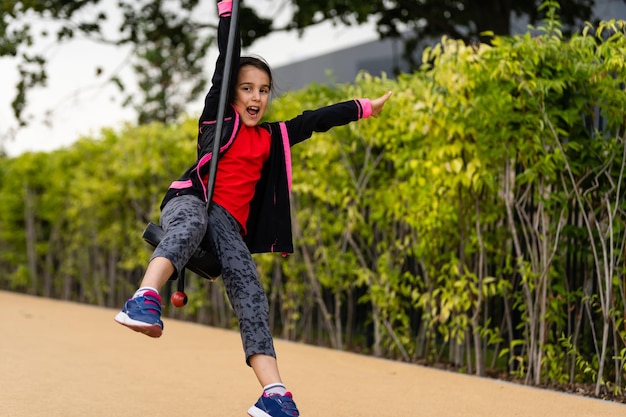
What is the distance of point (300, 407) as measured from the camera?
4.98 metres

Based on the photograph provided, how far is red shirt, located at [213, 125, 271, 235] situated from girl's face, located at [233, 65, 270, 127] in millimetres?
54

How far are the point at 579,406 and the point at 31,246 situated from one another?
11.3m

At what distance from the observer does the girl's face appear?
3.84 metres

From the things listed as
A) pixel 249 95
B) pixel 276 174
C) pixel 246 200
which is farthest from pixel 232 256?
pixel 249 95

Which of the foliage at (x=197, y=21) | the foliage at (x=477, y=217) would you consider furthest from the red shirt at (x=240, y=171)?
the foliage at (x=197, y=21)

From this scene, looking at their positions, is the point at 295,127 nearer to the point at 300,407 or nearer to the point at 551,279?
the point at 300,407

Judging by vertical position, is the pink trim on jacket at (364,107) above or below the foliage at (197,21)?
below

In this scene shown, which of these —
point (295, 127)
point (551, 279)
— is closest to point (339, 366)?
point (551, 279)

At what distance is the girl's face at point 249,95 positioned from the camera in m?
3.84

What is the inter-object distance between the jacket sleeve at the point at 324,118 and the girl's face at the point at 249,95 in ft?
0.55

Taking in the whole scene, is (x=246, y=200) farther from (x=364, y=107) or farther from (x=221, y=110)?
(x=364, y=107)

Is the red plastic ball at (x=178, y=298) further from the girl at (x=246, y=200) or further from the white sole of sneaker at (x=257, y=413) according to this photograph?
the white sole of sneaker at (x=257, y=413)

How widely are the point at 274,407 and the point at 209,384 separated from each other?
2357mm

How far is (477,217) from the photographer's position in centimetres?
649
